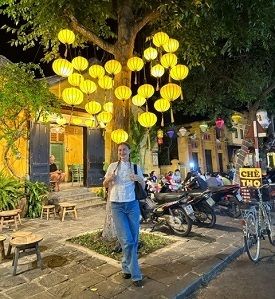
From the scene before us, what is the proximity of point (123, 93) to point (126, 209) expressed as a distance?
2971mm

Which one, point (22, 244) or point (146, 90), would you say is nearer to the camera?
point (22, 244)

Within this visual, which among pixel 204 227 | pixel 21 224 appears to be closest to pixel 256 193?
pixel 204 227

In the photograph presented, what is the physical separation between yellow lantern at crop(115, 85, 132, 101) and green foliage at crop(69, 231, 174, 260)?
3.24 m

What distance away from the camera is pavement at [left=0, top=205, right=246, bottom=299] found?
152 inches

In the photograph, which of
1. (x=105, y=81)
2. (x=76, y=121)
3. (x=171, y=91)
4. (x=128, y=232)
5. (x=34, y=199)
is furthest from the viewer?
(x=76, y=121)


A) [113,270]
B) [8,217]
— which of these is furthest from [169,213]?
[8,217]

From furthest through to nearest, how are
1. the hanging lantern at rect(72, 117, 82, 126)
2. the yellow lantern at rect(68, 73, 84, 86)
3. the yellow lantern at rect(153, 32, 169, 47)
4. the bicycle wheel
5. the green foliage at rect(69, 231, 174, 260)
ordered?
the hanging lantern at rect(72, 117, 82, 126) → the yellow lantern at rect(68, 73, 84, 86) → the yellow lantern at rect(153, 32, 169, 47) → the green foliage at rect(69, 231, 174, 260) → the bicycle wheel

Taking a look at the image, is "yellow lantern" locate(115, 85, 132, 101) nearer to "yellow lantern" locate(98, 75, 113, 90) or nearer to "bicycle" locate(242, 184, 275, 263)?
"yellow lantern" locate(98, 75, 113, 90)

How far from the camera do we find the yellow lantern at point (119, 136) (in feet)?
19.5

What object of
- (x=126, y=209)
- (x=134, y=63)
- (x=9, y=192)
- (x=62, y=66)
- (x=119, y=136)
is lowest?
(x=126, y=209)

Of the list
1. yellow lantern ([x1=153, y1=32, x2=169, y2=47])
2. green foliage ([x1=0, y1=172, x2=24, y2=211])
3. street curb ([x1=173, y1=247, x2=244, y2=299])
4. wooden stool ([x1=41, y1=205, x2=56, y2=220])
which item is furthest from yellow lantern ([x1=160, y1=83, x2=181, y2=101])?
green foliage ([x1=0, y1=172, x2=24, y2=211])

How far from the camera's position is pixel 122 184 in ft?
14.3

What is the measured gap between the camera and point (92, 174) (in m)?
12.9

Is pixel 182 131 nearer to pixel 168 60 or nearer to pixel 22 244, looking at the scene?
pixel 168 60
